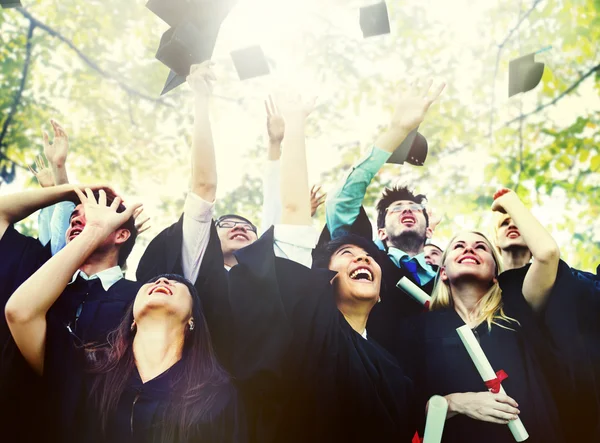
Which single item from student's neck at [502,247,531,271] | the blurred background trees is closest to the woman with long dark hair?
the blurred background trees

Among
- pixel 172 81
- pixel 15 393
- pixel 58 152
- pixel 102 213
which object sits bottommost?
pixel 15 393

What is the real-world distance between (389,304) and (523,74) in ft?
4.78

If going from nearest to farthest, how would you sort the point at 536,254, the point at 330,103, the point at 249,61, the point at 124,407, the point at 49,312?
the point at 124,407
the point at 49,312
the point at 536,254
the point at 249,61
the point at 330,103

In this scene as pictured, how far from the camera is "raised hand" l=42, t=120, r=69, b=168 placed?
2930 mm

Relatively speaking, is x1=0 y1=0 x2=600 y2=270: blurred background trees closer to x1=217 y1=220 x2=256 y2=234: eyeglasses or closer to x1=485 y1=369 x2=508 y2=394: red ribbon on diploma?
x1=217 y1=220 x2=256 y2=234: eyeglasses

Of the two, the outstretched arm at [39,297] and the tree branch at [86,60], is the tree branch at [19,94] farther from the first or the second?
the outstretched arm at [39,297]

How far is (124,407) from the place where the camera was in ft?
7.93

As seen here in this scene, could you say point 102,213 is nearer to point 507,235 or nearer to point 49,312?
point 49,312

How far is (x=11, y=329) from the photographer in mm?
2455

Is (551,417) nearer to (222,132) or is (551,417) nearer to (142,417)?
(142,417)

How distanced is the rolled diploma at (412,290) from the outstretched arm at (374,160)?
38 cm

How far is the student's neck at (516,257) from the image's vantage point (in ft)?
9.71

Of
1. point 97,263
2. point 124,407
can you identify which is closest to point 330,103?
point 97,263

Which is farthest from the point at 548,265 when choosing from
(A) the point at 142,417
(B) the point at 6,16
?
(B) the point at 6,16
